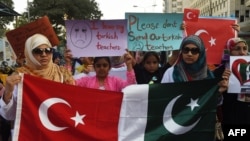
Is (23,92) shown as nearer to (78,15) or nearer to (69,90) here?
(69,90)

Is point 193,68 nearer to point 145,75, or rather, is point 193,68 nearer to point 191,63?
A: point 191,63

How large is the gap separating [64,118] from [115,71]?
282 centimetres

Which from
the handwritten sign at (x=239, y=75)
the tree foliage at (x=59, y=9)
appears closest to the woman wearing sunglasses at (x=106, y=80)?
the handwritten sign at (x=239, y=75)

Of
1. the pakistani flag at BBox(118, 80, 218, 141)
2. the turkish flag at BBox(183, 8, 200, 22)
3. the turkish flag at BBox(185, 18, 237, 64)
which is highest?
the turkish flag at BBox(183, 8, 200, 22)

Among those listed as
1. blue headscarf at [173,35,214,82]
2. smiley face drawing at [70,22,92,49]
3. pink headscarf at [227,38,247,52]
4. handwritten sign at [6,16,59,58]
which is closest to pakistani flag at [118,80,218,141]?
blue headscarf at [173,35,214,82]

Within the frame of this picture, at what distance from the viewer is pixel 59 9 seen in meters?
55.7

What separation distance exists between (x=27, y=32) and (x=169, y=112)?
78.2 inches

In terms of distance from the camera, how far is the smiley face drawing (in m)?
5.39

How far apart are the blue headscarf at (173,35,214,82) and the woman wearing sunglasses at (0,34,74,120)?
1.02 metres

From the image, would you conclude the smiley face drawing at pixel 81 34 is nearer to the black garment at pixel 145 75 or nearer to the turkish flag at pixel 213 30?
the black garment at pixel 145 75

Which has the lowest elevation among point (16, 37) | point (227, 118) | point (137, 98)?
point (227, 118)

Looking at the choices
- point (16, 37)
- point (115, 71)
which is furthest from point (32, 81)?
point (115, 71)

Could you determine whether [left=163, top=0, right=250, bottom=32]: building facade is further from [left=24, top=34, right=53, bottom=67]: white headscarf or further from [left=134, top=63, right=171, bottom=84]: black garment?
[left=24, top=34, right=53, bottom=67]: white headscarf

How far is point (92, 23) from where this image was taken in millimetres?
5551
